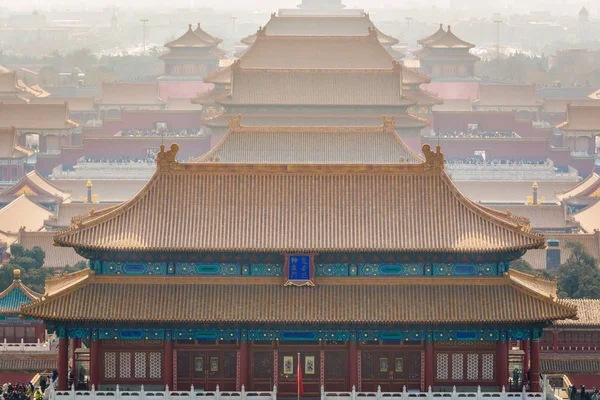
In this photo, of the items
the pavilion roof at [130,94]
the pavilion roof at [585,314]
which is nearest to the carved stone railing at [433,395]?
the pavilion roof at [585,314]

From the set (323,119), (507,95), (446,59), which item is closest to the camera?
(323,119)

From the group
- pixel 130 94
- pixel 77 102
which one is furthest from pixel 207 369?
pixel 77 102

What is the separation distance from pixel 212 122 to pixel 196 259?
1744 inches

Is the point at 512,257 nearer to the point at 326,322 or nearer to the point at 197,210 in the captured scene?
the point at 326,322

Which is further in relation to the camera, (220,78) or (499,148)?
(499,148)

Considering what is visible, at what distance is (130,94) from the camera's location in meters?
132

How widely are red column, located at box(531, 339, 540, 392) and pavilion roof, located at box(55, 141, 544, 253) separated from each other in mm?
3194

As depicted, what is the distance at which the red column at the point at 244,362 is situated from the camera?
5406cm

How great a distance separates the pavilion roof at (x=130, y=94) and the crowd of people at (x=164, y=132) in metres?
14.5

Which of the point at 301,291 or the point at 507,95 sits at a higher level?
the point at 507,95

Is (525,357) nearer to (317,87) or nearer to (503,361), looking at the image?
(503,361)

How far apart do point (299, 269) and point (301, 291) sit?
0.67 m

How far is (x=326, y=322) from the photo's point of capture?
174ft

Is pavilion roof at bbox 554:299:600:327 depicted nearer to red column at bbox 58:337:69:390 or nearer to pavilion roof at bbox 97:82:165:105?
red column at bbox 58:337:69:390
